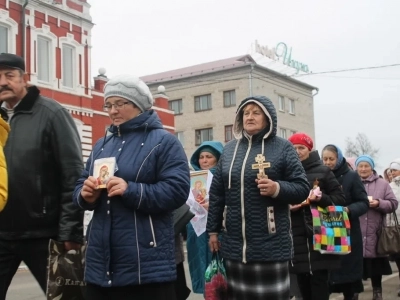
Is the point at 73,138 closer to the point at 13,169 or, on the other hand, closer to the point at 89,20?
the point at 13,169

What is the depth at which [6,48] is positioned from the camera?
74.6ft

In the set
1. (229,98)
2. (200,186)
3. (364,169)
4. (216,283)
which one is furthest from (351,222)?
(229,98)

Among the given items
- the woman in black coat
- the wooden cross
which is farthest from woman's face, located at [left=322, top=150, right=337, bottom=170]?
the wooden cross

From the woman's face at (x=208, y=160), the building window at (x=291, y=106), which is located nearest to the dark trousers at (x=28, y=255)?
the woman's face at (x=208, y=160)

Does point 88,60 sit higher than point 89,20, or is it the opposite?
point 89,20

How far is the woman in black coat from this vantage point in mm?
5383

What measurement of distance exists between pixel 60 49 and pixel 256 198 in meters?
22.2

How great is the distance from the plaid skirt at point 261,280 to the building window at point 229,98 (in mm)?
40625

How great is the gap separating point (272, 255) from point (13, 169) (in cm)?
192

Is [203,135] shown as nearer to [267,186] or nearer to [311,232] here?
[311,232]

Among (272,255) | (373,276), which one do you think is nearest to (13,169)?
(272,255)

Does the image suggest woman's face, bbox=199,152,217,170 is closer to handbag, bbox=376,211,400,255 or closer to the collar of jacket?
the collar of jacket

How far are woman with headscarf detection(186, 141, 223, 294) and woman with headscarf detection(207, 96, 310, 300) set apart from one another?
2.80ft

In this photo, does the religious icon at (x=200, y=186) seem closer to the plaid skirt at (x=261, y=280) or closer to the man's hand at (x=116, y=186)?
the plaid skirt at (x=261, y=280)
